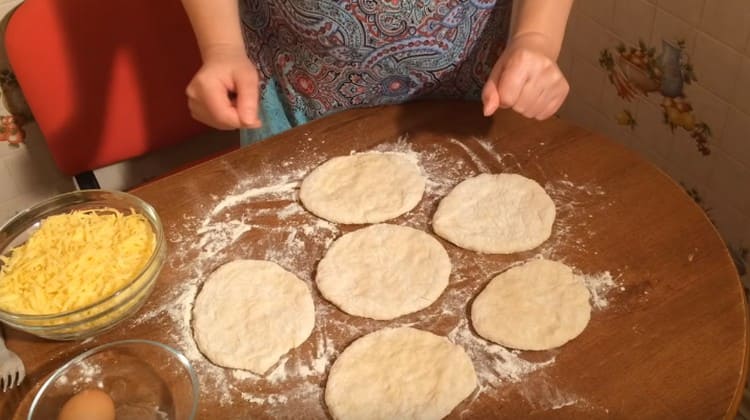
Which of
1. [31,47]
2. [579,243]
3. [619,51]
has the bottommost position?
[619,51]

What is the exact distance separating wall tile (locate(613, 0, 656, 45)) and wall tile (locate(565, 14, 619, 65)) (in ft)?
0.13

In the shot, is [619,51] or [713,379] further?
[619,51]

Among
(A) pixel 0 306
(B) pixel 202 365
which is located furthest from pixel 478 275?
(A) pixel 0 306

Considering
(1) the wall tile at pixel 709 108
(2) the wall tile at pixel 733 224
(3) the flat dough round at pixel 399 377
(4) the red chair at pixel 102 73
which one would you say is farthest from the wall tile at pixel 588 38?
(3) the flat dough round at pixel 399 377

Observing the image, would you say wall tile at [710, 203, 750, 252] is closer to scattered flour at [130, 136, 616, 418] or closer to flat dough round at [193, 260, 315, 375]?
scattered flour at [130, 136, 616, 418]

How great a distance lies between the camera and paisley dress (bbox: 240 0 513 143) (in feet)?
3.84

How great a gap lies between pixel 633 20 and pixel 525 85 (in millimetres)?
869

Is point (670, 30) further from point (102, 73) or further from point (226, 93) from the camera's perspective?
point (102, 73)

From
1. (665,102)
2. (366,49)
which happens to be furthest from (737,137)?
(366,49)

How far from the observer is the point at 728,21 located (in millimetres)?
1508

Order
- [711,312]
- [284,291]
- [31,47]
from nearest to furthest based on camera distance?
[711,312]
[284,291]
[31,47]

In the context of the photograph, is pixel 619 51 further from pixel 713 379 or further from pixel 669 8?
pixel 713 379

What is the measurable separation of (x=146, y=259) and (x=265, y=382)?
263 mm

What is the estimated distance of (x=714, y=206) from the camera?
1754mm
